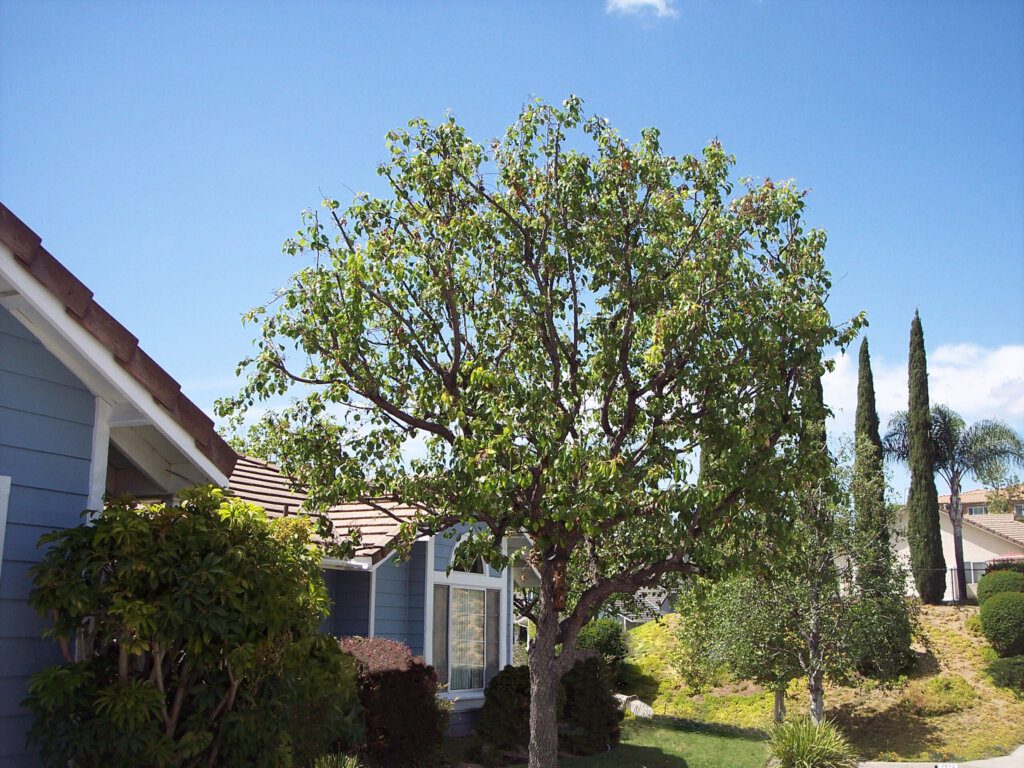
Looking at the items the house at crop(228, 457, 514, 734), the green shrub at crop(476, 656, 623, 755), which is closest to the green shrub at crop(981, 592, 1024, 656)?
the green shrub at crop(476, 656, 623, 755)

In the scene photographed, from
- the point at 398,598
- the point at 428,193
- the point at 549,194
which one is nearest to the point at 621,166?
the point at 549,194

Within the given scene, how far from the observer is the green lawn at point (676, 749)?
16.6 meters

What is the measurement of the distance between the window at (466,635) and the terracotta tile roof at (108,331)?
10.8m

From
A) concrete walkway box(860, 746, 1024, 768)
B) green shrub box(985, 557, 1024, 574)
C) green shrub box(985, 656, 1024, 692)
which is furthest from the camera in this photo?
green shrub box(985, 557, 1024, 574)

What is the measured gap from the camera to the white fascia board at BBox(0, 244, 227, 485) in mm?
5855

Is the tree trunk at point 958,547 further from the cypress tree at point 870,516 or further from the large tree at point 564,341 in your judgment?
the large tree at point 564,341

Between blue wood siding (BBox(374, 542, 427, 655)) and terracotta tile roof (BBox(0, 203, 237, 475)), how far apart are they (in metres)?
9.25

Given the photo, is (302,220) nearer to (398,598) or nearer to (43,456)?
(43,456)

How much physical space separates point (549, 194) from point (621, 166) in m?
0.97

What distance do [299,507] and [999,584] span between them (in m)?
24.7

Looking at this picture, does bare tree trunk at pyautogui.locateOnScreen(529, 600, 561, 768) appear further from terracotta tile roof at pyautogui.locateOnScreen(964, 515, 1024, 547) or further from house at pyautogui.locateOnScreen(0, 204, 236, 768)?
terracotta tile roof at pyautogui.locateOnScreen(964, 515, 1024, 547)

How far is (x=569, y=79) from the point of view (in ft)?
39.9

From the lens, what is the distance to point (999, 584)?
29234mm

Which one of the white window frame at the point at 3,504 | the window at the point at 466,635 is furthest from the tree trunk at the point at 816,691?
the white window frame at the point at 3,504
